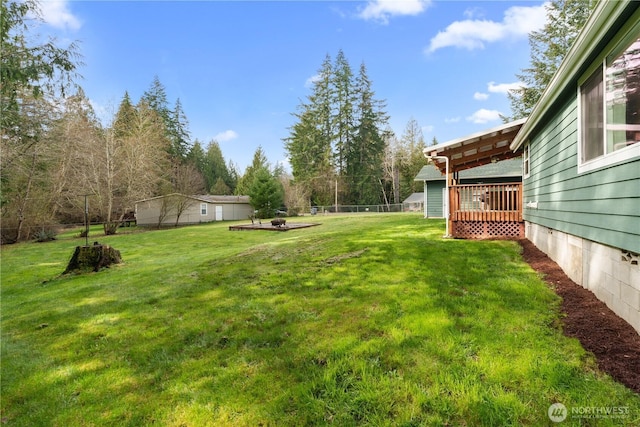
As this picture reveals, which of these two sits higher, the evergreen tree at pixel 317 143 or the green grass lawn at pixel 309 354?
the evergreen tree at pixel 317 143

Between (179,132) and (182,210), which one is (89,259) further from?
(179,132)

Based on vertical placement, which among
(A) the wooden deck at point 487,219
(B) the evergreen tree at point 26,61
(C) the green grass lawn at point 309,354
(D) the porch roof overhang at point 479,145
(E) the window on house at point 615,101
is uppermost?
(B) the evergreen tree at point 26,61

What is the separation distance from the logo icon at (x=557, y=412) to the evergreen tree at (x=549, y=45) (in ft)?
77.9

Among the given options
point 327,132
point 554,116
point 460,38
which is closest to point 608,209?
point 554,116

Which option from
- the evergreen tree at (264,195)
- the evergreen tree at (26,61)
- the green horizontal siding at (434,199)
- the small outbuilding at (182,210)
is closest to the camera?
the evergreen tree at (26,61)

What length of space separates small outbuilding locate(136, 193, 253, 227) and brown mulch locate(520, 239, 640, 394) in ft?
79.2

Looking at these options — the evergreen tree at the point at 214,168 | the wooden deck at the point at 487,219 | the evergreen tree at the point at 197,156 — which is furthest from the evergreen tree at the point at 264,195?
the wooden deck at the point at 487,219

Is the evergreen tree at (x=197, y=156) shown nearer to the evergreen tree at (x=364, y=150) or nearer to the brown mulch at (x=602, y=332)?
the evergreen tree at (x=364, y=150)

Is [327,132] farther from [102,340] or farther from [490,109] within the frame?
[102,340]

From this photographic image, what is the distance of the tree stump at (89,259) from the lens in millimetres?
6998

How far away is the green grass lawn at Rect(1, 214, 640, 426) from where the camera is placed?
197cm

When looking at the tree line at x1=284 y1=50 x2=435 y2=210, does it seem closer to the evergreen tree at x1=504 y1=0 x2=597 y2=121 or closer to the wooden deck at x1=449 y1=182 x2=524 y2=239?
the evergreen tree at x1=504 y1=0 x2=597 y2=121

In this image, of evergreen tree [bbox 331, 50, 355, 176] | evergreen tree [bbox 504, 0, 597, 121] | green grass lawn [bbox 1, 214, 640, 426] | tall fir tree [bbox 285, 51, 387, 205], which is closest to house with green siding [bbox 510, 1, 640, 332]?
green grass lawn [bbox 1, 214, 640, 426]

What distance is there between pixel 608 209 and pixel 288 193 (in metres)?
31.5
